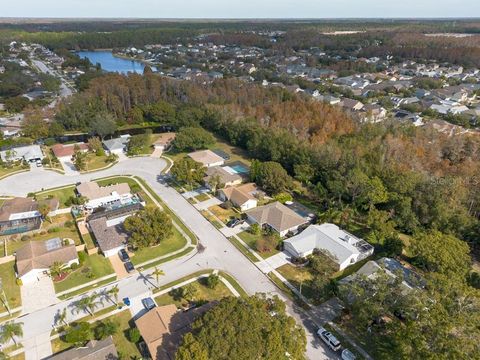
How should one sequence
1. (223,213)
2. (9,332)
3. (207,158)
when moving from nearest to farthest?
(9,332) → (223,213) → (207,158)

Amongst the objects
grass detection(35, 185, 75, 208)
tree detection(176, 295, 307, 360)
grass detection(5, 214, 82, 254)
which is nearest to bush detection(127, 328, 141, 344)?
tree detection(176, 295, 307, 360)

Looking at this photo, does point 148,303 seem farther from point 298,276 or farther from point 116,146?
point 116,146

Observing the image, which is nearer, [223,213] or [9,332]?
[9,332]

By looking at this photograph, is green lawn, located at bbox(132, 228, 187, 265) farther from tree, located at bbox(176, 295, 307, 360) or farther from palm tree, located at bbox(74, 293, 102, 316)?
tree, located at bbox(176, 295, 307, 360)

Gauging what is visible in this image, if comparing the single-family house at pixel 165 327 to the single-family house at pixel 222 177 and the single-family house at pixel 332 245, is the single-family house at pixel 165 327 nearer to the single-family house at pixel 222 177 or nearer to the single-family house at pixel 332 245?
the single-family house at pixel 332 245

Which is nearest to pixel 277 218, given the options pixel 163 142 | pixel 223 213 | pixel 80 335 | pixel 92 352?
pixel 223 213

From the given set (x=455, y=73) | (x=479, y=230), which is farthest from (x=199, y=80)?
(x=455, y=73)

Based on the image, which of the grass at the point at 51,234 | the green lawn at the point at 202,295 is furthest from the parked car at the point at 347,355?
the grass at the point at 51,234
